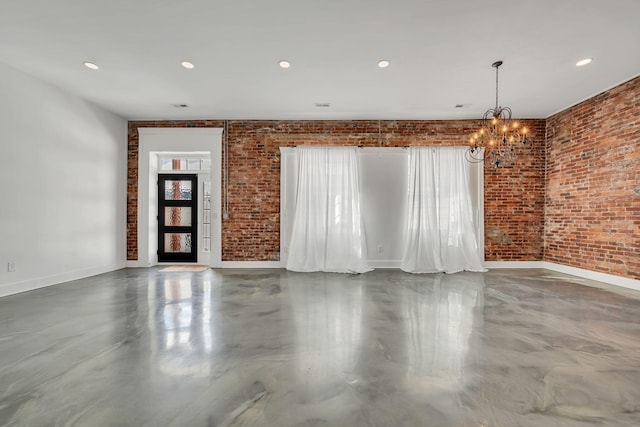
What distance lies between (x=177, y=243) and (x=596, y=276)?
26.9ft

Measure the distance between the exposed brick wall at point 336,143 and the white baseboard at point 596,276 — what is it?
1.11 feet

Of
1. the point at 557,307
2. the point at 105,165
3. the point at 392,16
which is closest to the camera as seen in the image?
the point at 392,16

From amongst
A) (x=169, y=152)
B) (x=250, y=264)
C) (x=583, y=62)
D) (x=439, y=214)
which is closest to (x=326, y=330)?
(x=250, y=264)

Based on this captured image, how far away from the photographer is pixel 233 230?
19.8 feet

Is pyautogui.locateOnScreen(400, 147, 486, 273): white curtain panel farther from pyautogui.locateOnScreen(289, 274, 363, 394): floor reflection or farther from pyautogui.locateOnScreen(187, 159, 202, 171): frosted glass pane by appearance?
pyautogui.locateOnScreen(187, 159, 202, 171): frosted glass pane

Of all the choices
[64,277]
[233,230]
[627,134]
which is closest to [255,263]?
[233,230]

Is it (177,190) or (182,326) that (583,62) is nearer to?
(182,326)

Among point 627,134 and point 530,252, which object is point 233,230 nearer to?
point 530,252

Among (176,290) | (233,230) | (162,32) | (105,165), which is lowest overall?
(176,290)

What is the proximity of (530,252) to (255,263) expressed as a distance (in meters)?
5.80

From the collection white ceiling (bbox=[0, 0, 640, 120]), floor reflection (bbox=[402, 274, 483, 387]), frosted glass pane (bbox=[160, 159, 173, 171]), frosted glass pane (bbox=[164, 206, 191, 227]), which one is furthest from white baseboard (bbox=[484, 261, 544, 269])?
frosted glass pane (bbox=[160, 159, 173, 171])

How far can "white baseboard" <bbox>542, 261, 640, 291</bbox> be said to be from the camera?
4.33m

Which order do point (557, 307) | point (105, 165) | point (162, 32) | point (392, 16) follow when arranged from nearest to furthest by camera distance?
point (392, 16) → point (162, 32) → point (557, 307) → point (105, 165)

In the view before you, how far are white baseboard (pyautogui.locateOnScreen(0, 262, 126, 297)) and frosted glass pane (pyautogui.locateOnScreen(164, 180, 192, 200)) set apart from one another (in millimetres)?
1827
